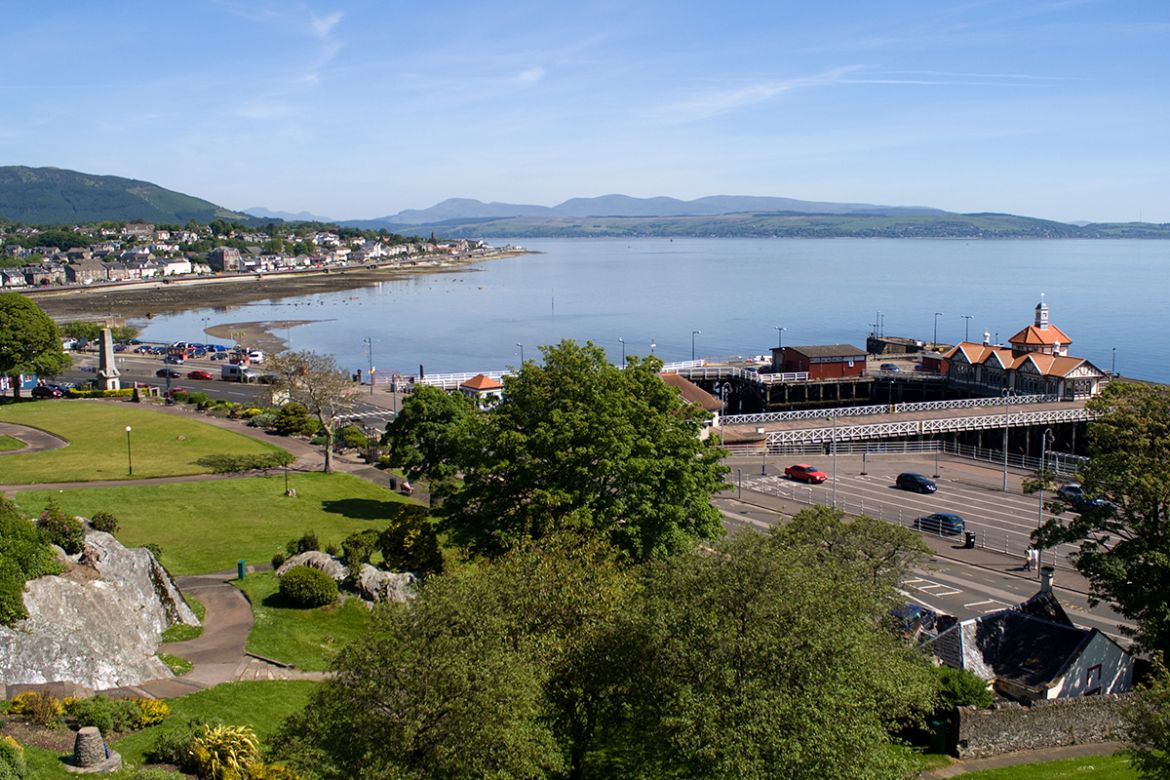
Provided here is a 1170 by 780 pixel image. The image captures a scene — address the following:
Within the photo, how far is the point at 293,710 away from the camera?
21.8 metres

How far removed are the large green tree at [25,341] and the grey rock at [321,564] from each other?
141 feet

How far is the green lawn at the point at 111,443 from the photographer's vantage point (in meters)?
43.9

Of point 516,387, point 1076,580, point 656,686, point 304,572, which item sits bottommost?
point 1076,580

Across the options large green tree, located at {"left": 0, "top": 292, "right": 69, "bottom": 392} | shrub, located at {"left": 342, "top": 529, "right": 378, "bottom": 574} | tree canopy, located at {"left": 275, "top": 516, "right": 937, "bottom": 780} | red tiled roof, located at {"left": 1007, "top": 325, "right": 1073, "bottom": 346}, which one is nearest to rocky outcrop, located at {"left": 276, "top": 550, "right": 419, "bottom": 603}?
shrub, located at {"left": 342, "top": 529, "right": 378, "bottom": 574}

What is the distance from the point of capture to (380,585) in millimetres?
30047

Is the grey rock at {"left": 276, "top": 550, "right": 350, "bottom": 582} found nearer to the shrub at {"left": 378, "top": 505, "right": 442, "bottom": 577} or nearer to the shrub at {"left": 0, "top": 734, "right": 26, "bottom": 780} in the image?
the shrub at {"left": 378, "top": 505, "right": 442, "bottom": 577}

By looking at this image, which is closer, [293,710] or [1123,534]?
[293,710]

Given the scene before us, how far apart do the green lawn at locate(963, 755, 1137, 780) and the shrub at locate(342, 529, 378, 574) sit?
1879cm

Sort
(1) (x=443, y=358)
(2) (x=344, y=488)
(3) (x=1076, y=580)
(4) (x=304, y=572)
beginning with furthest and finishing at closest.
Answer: (1) (x=443, y=358) < (2) (x=344, y=488) < (3) (x=1076, y=580) < (4) (x=304, y=572)

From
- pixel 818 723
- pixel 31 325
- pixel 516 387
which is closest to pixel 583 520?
pixel 516 387

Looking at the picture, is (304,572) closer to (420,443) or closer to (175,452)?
(420,443)

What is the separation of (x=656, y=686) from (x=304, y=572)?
1555 centimetres

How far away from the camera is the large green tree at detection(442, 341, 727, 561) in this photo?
28203mm

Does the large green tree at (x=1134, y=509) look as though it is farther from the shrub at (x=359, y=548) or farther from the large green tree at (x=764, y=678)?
the shrub at (x=359, y=548)
